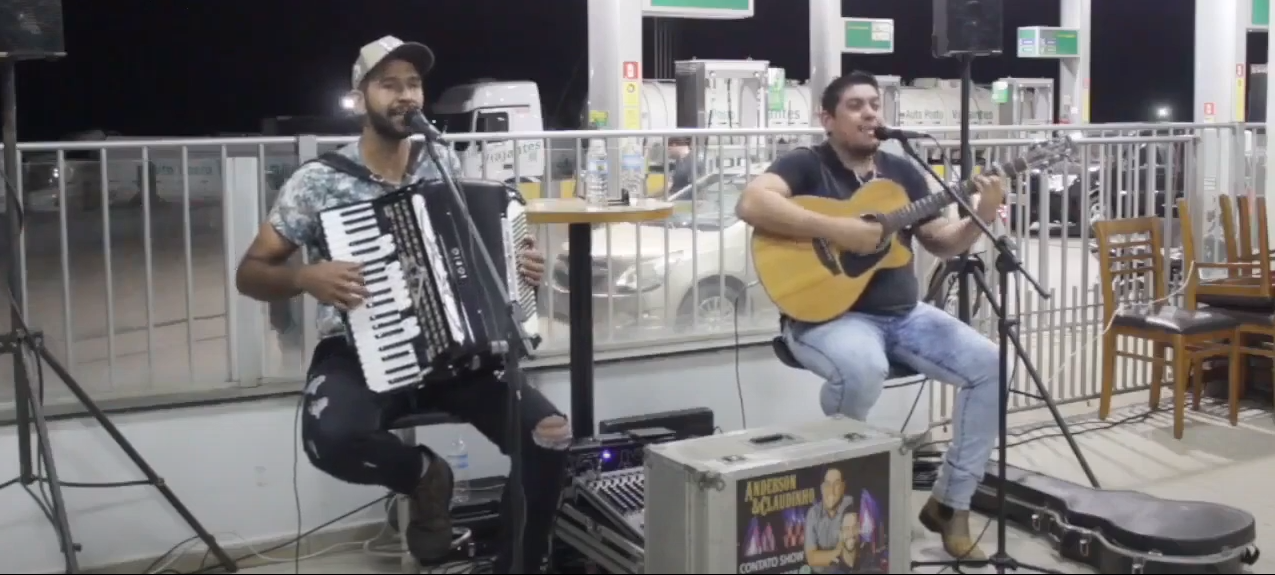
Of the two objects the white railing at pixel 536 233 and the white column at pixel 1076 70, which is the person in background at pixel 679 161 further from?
the white column at pixel 1076 70

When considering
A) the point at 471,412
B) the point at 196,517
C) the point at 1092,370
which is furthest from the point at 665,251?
the point at 1092,370

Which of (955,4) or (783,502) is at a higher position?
(955,4)

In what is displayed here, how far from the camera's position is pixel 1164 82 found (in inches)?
765

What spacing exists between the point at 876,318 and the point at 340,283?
1661mm

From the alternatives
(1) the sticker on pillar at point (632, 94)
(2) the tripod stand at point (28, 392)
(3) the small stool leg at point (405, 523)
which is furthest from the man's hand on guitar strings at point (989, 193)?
(1) the sticker on pillar at point (632, 94)

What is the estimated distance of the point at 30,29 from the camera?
125 inches

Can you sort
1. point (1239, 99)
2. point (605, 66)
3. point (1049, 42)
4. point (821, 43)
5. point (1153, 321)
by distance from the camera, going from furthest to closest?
point (1049, 42), point (1239, 99), point (605, 66), point (821, 43), point (1153, 321)

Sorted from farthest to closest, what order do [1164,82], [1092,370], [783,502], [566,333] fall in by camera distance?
[1164,82], [1092,370], [566,333], [783,502]

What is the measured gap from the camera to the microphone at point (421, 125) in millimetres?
2688

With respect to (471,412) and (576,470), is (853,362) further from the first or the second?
(471,412)

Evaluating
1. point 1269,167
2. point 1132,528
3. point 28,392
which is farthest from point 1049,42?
point 28,392

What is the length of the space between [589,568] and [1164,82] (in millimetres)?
18790

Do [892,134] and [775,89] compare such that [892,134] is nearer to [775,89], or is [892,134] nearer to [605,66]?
[605,66]

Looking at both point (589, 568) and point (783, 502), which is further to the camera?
point (589, 568)
